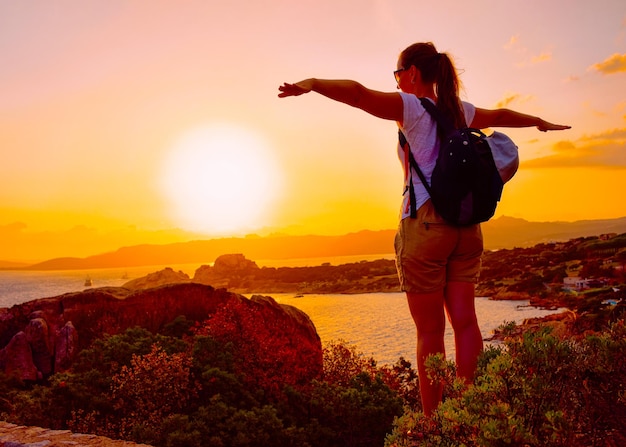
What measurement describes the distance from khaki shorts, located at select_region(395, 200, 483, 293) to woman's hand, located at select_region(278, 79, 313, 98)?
3.12 feet

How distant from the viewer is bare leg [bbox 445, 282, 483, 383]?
3.18 metres

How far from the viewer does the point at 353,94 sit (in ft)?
9.55

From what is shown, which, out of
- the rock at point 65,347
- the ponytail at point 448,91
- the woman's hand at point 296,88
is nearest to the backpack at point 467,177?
the ponytail at point 448,91

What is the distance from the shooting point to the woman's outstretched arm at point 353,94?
112 inches

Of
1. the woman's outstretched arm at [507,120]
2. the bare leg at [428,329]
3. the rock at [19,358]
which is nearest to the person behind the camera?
the bare leg at [428,329]

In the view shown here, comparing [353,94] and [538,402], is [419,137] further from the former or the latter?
[538,402]

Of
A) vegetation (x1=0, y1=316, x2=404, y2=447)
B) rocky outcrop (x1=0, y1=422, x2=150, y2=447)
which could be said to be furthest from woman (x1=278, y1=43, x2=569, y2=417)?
rocky outcrop (x1=0, y1=422, x2=150, y2=447)

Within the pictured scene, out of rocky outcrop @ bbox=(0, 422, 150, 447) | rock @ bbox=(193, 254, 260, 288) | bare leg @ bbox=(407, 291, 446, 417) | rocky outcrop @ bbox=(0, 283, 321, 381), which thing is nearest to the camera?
bare leg @ bbox=(407, 291, 446, 417)

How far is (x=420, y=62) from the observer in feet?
11.0

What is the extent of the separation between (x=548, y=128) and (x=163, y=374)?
5.39 meters

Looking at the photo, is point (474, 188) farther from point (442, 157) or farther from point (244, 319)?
point (244, 319)

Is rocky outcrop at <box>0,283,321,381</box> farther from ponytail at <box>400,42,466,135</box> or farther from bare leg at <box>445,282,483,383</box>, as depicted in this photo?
ponytail at <box>400,42,466,135</box>

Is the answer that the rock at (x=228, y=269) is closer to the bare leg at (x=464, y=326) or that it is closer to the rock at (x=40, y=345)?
the rock at (x=40, y=345)

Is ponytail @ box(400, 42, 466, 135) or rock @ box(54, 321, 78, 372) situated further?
rock @ box(54, 321, 78, 372)
